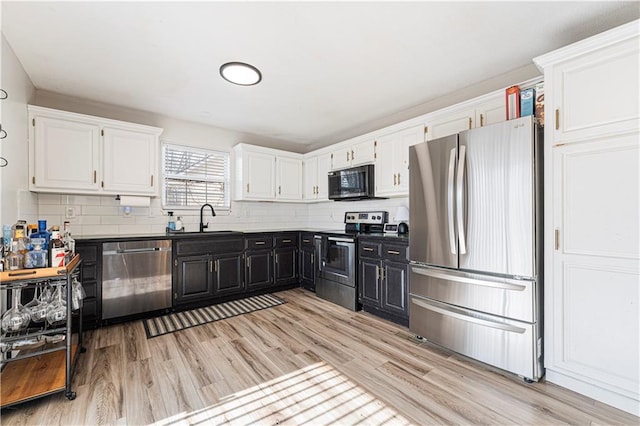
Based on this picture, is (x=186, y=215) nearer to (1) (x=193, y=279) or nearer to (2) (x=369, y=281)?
(1) (x=193, y=279)

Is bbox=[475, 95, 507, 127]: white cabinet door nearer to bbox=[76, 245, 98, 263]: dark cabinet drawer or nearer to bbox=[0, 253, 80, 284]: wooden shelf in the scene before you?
bbox=[0, 253, 80, 284]: wooden shelf

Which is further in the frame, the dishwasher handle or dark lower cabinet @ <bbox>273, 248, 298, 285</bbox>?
dark lower cabinet @ <bbox>273, 248, 298, 285</bbox>

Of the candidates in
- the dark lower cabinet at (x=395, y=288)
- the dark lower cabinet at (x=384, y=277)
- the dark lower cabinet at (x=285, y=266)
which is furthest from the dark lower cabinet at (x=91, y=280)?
the dark lower cabinet at (x=395, y=288)

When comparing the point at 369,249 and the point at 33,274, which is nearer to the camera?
the point at 33,274

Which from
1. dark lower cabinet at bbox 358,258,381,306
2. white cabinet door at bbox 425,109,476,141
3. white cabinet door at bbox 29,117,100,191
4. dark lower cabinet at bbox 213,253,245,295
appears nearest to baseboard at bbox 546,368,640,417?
dark lower cabinet at bbox 358,258,381,306

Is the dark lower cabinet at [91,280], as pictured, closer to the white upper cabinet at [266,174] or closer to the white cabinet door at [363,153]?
the white upper cabinet at [266,174]

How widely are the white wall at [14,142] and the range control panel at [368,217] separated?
3520 millimetres

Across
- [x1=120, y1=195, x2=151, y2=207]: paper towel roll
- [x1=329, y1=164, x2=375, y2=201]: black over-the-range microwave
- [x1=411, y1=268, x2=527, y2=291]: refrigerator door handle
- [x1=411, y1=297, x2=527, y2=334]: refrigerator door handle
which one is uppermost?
[x1=329, y1=164, x2=375, y2=201]: black over-the-range microwave

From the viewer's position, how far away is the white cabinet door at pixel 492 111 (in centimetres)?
257

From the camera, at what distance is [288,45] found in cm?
223

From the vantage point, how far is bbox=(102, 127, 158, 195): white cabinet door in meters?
3.20

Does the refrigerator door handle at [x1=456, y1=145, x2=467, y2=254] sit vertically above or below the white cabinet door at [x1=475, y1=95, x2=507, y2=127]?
below

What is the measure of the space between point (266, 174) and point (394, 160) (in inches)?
81.5

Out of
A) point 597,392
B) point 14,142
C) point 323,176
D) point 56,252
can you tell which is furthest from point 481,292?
point 14,142
